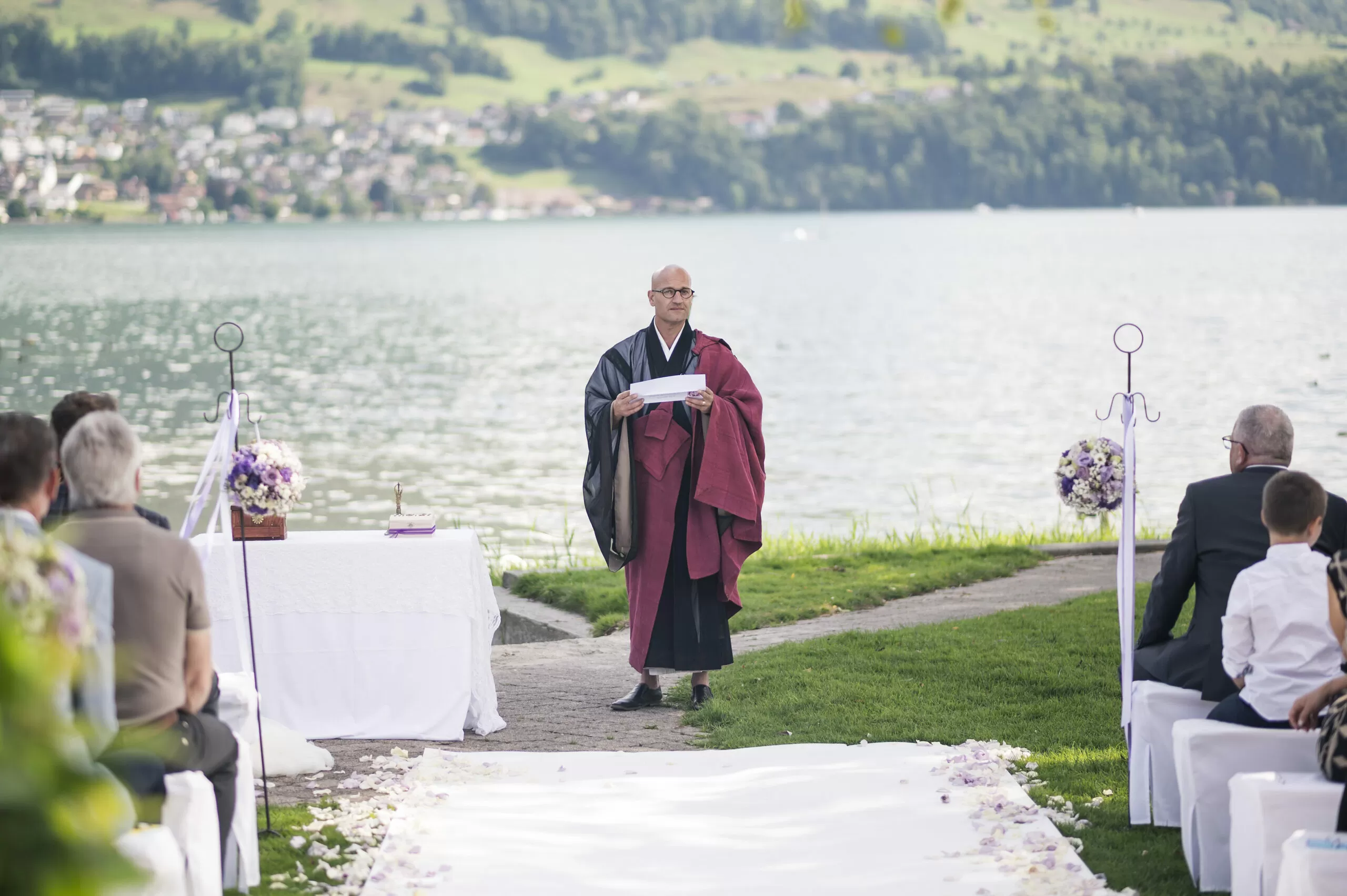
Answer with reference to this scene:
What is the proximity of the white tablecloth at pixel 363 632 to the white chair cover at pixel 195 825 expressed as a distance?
2.94 meters

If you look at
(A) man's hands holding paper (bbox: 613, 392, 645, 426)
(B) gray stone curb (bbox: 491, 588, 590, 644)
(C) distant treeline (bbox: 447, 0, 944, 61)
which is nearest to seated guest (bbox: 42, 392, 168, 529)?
(A) man's hands holding paper (bbox: 613, 392, 645, 426)

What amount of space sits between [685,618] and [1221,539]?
10.3 ft

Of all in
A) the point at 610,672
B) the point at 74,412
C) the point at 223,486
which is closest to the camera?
the point at 74,412

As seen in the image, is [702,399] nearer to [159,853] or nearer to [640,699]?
[640,699]

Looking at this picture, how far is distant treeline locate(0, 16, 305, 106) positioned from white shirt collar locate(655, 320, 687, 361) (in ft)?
473

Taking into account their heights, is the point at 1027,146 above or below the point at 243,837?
above

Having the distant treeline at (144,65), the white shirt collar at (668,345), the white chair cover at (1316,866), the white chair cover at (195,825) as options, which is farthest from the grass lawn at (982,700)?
the distant treeline at (144,65)

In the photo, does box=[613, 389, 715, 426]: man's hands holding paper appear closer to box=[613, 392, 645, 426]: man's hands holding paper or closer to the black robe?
box=[613, 392, 645, 426]: man's hands holding paper

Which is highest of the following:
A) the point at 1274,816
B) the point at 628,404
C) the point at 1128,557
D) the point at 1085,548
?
the point at 628,404

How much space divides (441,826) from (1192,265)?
260 ft

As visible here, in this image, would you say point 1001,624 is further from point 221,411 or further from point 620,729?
point 221,411

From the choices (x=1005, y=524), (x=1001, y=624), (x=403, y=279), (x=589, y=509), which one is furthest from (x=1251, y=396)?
(x=403, y=279)

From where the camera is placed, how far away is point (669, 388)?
8305mm

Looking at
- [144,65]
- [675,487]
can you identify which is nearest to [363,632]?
[675,487]
